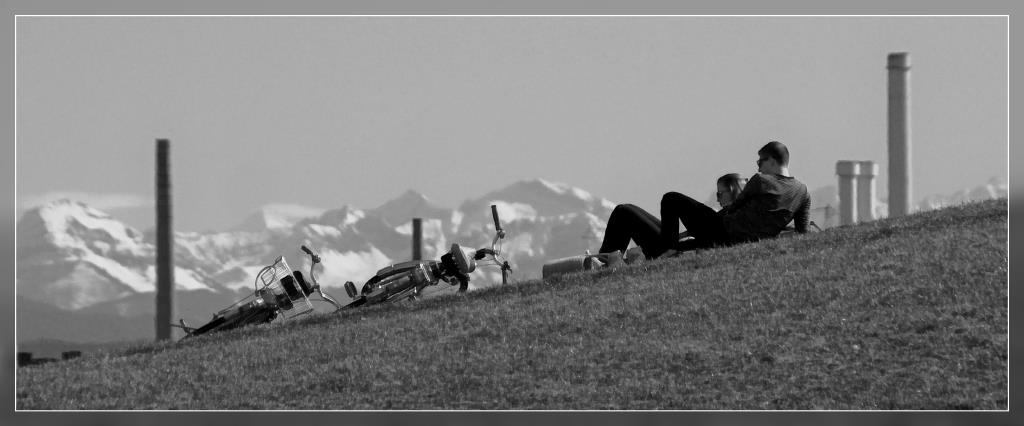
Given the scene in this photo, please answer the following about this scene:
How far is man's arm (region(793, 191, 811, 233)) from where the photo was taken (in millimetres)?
18984

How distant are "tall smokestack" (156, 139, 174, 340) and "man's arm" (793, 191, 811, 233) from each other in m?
23.8

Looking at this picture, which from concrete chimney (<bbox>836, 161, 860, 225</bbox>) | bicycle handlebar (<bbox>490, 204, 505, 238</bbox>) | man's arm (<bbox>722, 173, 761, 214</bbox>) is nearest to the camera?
man's arm (<bbox>722, 173, 761, 214</bbox>)

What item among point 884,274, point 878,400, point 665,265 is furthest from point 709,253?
point 878,400

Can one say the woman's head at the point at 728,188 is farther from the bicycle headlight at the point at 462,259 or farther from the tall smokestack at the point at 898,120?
the tall smokestack at the point at 898,120

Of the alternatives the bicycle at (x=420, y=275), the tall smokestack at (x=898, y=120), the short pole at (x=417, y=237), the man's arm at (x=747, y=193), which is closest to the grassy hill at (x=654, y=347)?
the bicycle at (x=420, y=275)

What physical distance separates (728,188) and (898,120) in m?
26.6

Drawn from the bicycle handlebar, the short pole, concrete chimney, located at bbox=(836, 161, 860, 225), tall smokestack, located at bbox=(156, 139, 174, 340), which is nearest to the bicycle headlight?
the bicycle handlebar

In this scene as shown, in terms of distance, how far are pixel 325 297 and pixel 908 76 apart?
2884 cm

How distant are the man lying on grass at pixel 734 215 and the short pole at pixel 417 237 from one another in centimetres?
2999

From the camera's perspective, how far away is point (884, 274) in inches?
698

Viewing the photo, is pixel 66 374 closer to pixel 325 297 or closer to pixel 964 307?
pixel 325 297

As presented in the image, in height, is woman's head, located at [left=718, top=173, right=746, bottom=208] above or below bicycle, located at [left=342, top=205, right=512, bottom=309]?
above

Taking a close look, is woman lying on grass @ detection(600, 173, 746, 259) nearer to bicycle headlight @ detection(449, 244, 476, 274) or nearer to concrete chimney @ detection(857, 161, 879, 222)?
bicycle headlight @ detection(449, 244, 476, 274)

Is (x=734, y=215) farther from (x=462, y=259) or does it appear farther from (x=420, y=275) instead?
(x=420, y=275)
